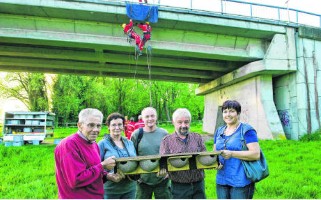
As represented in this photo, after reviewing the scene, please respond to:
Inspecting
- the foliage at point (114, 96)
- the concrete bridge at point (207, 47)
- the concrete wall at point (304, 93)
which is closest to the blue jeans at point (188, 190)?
the concrete bridge at point (207, 47)

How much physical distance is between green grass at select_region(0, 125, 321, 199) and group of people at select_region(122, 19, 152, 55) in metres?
6.31

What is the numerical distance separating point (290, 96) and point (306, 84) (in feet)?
3.37

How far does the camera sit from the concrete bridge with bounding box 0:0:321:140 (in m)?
A: 12.4

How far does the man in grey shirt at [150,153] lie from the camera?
408cm

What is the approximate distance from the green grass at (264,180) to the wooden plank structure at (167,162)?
311 centimetres

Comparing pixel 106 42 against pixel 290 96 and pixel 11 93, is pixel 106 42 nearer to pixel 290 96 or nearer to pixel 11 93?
pixel 290 96

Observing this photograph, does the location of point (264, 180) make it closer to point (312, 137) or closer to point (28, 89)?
point (312, 137)

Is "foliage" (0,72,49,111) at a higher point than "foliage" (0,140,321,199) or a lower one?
higher

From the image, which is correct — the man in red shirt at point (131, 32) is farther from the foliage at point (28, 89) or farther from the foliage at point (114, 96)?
the foliage at point (28, 89)

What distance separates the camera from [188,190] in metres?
3.47

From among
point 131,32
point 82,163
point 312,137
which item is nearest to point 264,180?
point 82,163

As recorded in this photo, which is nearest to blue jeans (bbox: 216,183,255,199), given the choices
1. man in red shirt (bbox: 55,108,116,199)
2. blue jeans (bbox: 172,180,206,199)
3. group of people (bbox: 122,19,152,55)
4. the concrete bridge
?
blue jeans (bbox: 172,180,206,199)

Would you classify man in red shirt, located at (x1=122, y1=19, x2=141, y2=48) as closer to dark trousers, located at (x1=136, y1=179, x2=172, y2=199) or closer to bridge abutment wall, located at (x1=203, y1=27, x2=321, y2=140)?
bridge abutment wall, located at (x1=203, y1=27, x2=321, y2=140)

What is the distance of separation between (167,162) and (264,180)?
4948 mm
